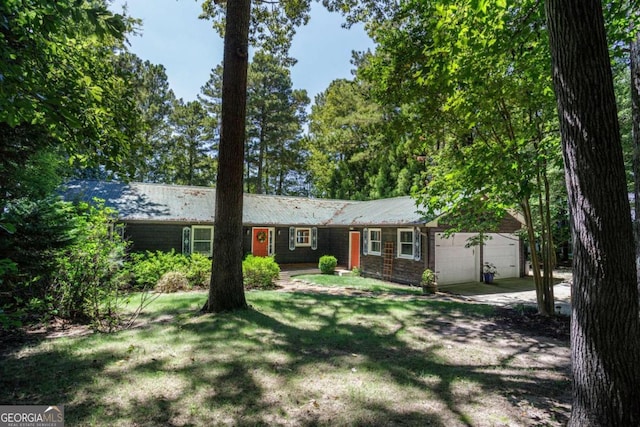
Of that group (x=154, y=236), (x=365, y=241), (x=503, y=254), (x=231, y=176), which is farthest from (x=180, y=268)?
(x=503, y=254)

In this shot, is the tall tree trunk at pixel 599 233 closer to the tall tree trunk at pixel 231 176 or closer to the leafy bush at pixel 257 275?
the tall tree trunk at pixel 231 176

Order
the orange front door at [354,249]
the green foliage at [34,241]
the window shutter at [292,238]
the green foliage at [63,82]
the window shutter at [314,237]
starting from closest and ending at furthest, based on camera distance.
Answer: the green foliage at [63,82]
the green foliage at [34,241]
the orange front door at [354,249]
the window shutter at [292,238]
the window shutter at [314,237]

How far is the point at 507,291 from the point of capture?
11.9 meters

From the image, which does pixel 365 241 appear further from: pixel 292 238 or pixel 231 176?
pixel 231 176

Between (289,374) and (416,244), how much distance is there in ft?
33.5

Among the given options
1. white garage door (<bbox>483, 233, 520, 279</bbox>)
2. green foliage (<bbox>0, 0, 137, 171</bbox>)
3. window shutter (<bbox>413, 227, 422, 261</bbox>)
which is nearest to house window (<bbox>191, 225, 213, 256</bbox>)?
green foliage (<bbox>0, 0, 137, 171</bbox>)

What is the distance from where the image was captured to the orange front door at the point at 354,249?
57.0 ft

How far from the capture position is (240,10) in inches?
251

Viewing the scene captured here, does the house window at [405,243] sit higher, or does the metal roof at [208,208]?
the metal roof at [208,208]

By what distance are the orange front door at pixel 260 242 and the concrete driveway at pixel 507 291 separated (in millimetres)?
9226

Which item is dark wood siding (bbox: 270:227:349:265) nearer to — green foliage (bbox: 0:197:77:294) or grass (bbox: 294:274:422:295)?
grass (bbox: 294:274:422:295)

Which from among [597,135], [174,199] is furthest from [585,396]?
[174,199]

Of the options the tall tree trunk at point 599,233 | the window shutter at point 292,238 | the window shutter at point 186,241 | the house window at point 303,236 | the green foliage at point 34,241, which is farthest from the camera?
the house window at point 303,236

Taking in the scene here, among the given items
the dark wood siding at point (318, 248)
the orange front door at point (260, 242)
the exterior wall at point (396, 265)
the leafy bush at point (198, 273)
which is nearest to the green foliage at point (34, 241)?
the leafy bush at point (198, 273)
